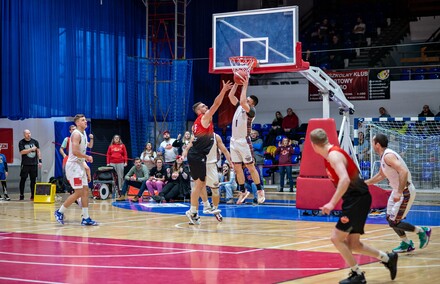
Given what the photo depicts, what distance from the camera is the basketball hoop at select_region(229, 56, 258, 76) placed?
1602cm

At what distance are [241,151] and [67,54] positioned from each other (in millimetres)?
12383

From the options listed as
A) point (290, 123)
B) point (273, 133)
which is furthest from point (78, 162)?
point (290, 123)

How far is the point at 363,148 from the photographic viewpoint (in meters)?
21.6

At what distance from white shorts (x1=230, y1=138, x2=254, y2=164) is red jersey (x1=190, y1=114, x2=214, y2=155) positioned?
3.00 feet

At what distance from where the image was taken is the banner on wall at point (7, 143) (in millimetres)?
23725

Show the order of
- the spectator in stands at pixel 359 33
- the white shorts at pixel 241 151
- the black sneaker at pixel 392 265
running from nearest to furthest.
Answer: the black sneaker at pixel 392 265 → the white shorts at pixel 241 151 → the spectator in stands at pixel 359 33

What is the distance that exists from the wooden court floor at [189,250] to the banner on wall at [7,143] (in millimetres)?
7951

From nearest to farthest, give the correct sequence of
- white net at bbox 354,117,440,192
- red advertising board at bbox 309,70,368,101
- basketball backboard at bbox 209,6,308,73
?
1. basketball backboard at bbox 209,6,308,73
2. white net at bbox 354,117,440,192
3. red advertising board at bbox 309,70,368,101

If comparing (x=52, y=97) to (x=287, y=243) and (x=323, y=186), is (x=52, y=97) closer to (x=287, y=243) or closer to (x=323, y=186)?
(x=323, y=186)

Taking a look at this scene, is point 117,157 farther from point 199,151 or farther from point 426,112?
point 426,112

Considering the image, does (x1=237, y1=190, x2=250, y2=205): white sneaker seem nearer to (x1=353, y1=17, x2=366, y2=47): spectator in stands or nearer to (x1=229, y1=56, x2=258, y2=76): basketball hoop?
(x1=229, y1=56, x2=258, y2=76): basketball hoop

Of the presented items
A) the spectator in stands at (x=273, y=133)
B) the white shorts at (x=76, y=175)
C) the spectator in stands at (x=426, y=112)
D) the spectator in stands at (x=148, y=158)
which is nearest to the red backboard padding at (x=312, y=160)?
the white shorts at (x=76, y=175)

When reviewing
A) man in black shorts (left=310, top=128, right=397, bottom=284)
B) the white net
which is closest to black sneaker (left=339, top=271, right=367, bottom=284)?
man in black shorts (left=310, top=128, right=397, bottom=284)

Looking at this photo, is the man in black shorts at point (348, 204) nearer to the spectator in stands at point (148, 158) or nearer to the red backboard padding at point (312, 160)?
the red backboard padding at point (312, 160)
